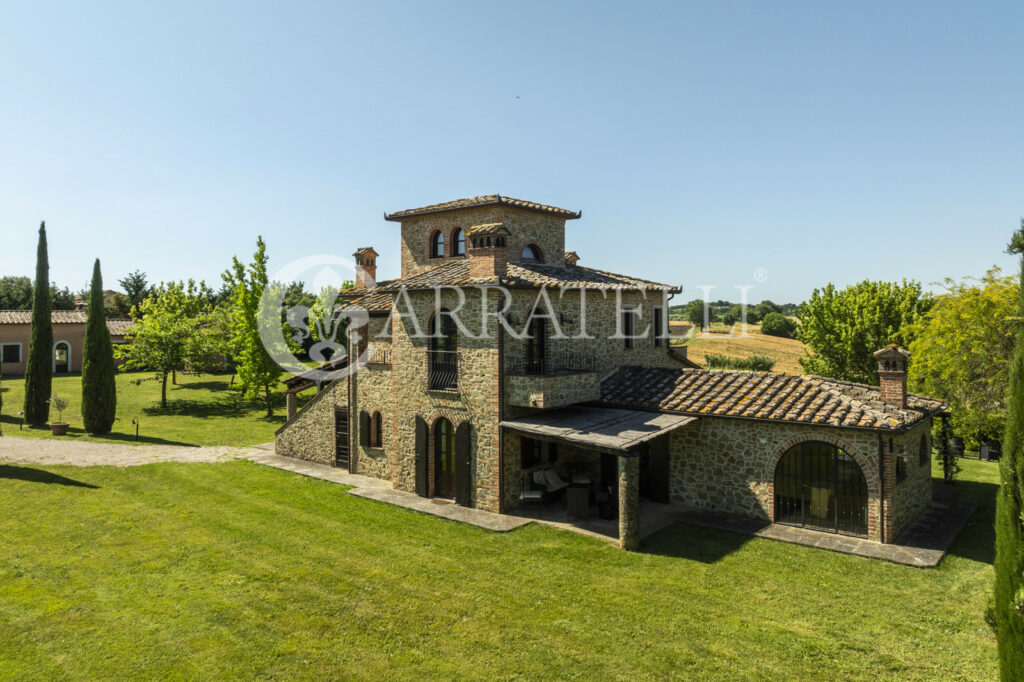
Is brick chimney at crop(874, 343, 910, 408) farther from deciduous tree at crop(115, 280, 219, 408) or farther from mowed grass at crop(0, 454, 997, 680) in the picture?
deciduous tree at crop(115, 280, 219, 408)

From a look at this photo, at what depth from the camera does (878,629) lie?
1067 centimetres

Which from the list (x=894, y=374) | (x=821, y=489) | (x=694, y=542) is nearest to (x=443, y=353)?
(x=694, y=542)

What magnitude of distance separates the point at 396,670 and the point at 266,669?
82.1 inches

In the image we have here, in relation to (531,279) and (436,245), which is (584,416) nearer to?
(531,279)

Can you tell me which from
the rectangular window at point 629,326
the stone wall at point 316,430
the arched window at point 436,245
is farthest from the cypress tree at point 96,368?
the rectangular window at point 629,326

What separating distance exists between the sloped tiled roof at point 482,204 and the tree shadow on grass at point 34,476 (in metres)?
14.7

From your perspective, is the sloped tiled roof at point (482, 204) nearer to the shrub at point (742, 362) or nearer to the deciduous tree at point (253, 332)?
the deciduous tree at point (253, 332)

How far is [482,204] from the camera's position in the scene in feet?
71.6

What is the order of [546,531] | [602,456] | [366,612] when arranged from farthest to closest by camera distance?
[602,456] < [546,531] < [366,612]

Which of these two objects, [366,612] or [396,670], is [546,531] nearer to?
[366,612]

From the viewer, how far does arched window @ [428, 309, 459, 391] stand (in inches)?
713

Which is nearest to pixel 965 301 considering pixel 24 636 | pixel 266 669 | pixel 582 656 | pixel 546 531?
pixel 546 531

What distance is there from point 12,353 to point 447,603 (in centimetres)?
5422

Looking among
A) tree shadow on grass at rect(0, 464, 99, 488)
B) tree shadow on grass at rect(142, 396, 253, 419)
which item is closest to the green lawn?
tree shadow on grass at rect(142, 396, 253, 419)
